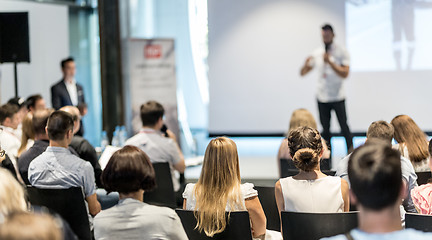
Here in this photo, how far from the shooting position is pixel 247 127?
943 centimetres

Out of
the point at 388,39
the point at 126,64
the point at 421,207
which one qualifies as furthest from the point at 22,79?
the point at 421,207

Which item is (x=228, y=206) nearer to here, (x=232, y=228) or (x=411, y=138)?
(x=232, y=228)

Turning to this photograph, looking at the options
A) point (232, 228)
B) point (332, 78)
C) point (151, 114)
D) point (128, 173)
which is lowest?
point (232, 228)

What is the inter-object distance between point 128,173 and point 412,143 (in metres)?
2.41

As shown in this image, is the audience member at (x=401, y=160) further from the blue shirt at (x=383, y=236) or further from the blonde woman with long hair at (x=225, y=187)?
the blue shirt at (x=383, y=236)

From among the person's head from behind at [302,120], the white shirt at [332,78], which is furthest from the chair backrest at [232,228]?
the white shirt at [332,78]

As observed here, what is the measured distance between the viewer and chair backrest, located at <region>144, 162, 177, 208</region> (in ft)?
15.8

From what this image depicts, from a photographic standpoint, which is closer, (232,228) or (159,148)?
(232,228)

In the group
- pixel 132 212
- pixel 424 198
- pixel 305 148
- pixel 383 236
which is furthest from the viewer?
pixel 305 148

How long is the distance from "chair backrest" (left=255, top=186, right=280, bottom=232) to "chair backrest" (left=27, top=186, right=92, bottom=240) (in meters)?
1.10

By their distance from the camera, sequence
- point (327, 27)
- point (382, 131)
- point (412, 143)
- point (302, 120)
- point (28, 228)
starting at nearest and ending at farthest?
point (28, 228) → point (382, 131) → point (412, 143) → point (302, 120) → point (327, 27)

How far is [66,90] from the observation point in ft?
26.5

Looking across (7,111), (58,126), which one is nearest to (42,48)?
(7,111)

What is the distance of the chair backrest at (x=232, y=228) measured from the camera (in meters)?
2.96
